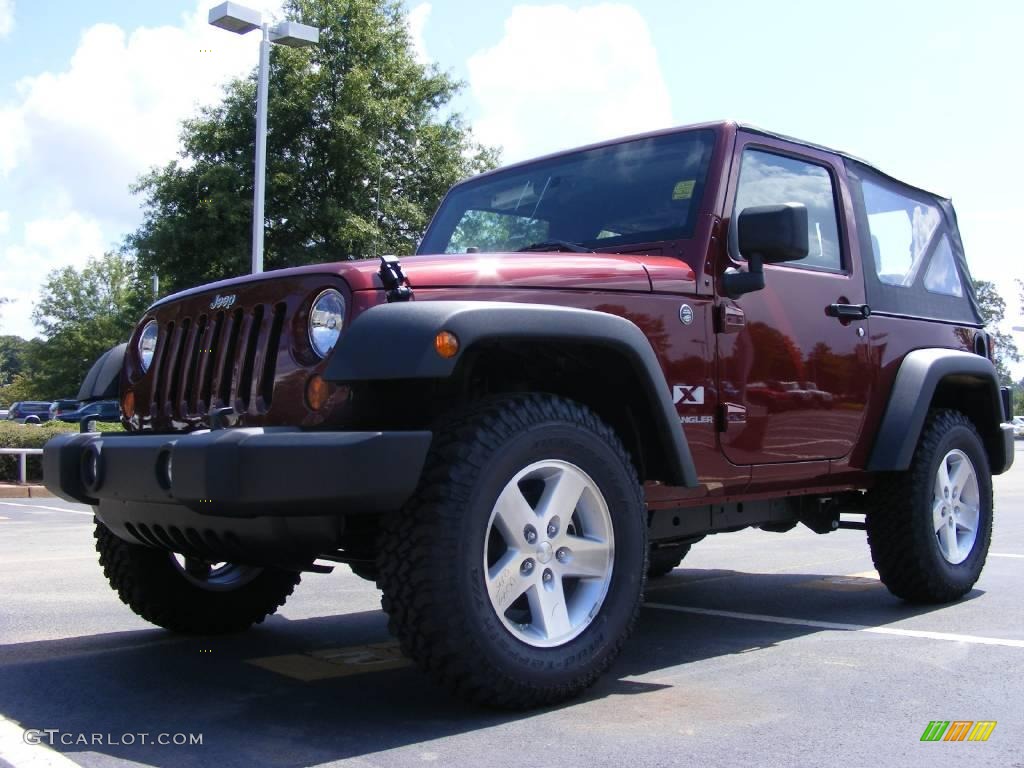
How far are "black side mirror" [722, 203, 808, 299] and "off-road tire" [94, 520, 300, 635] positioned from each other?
7.39 feet

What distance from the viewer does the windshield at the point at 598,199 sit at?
446 cm

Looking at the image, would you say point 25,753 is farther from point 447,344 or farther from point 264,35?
point 264,35

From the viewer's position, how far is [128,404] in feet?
13.8

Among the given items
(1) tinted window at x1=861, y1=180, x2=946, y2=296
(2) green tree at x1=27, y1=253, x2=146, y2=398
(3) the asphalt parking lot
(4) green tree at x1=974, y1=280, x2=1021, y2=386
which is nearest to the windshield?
(1) tinted window at x1=861, y1=180, x2=946, y2=296

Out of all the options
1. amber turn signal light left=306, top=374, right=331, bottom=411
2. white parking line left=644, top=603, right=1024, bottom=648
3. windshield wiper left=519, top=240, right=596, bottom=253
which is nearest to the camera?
amber turn signal light left=306, top=374, right=331, bottom=411

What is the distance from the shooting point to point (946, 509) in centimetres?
550

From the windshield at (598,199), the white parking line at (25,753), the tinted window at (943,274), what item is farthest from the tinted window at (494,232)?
the white parking line at (25,753)

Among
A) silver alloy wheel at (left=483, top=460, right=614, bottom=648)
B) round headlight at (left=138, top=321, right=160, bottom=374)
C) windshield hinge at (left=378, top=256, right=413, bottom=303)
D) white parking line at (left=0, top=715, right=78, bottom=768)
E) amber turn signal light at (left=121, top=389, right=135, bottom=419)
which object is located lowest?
white parking line at (left=0, top=715, right=78, bottom=768)

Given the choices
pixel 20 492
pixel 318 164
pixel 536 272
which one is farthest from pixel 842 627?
pixel 318 164

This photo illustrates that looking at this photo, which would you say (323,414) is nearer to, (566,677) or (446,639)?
(446,639)

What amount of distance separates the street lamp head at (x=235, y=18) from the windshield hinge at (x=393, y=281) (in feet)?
41.8

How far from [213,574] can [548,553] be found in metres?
2.00

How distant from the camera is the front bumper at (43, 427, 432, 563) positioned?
296 centimetres
